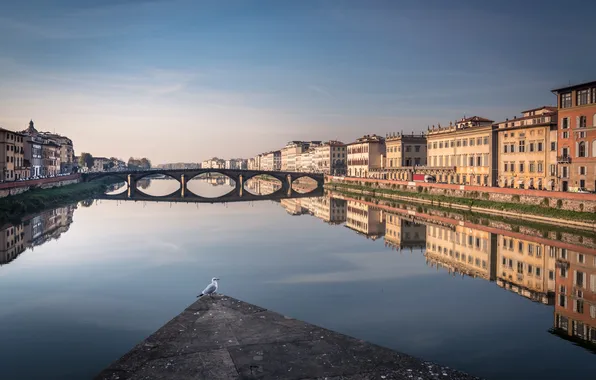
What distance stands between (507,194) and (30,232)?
37253mm

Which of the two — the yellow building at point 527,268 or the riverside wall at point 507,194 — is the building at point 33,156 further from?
the yellow building at point 527,268

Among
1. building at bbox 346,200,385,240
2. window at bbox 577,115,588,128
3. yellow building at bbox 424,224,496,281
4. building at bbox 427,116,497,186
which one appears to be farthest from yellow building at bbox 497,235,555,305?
building at bbox 427,116,497,186

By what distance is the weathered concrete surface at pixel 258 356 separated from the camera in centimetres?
884

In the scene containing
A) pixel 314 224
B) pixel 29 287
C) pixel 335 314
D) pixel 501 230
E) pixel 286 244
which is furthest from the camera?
pixel 314 224

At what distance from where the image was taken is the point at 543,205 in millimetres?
36562

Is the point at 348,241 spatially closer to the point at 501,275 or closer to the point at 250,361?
the point at 501,275

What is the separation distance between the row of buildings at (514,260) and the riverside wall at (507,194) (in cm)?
604

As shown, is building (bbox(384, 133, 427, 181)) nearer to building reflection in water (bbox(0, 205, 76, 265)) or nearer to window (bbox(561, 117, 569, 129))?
window (bbox(561, 117, 569, 129))

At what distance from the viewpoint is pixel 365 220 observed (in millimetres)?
42094

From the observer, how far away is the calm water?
11.9 meters

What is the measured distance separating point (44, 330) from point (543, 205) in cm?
3481

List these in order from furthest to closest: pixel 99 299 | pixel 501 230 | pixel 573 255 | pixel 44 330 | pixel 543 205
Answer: pixel 543 205 < pixel 501 230 < pixel 573 255 < pixel 99 299 < pixel 44 330

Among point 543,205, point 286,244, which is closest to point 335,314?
point 286,244

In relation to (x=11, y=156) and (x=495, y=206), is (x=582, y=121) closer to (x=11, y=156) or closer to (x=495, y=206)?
(x=495, y=206)
